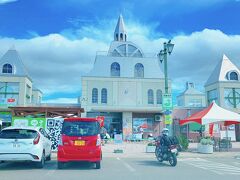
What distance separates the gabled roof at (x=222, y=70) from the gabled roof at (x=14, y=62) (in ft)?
85.2

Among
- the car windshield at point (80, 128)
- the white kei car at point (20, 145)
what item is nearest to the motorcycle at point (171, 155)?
the car windshield at point (80, 128)

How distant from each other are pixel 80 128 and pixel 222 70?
124 ft

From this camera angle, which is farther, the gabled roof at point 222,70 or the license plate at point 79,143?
the gabled roof at point 222,70

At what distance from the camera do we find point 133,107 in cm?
3997

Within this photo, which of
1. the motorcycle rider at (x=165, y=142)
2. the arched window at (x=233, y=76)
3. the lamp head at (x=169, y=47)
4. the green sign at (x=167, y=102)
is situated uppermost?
the arched window at (x=233, y=76)

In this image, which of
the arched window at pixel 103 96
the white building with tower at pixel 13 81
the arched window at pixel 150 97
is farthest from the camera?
the arched window at pixel 150 97

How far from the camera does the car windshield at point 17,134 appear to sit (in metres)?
11.3

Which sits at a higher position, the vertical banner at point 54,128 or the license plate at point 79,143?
the vertical banner at point 54,128

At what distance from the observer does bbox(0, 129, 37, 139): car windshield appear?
1129 cm

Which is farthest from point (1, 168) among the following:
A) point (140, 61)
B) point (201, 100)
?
point (201, 100)

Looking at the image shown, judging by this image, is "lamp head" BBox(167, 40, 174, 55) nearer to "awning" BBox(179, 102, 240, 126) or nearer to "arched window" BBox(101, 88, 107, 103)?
"awning" BBox(179, 102, 240, 126)

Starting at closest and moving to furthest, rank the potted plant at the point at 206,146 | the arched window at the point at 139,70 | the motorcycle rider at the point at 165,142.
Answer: the motorcycle rider at the point at 165,142 < the potted plant at the point at 206,146 < the arched window at the point at 139,70

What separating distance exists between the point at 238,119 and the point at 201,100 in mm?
56281

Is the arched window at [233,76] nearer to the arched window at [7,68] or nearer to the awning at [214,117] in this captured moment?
the awning at [214,117]
